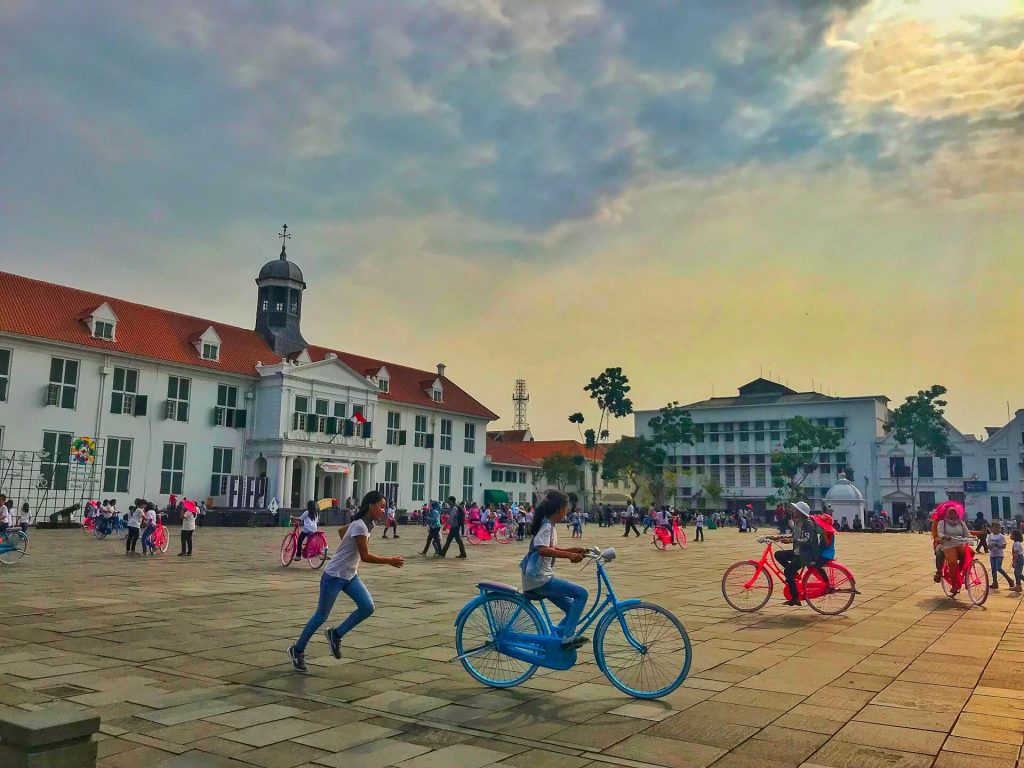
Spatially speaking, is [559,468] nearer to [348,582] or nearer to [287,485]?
[287,485]

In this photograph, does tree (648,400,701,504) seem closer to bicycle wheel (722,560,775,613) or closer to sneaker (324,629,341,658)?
bicycle wheel (722,560,775,613)

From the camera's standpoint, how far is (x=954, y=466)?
78.6 m

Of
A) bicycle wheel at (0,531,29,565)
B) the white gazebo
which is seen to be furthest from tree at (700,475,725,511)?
bicycle wheel at (0,531,29,565)

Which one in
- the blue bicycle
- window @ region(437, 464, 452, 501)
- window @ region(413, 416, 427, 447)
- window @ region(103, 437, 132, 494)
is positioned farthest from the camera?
window @ region(437, 464, 452, 501)

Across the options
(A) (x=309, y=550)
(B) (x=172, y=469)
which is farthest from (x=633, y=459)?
(A) (x=309, y=550)

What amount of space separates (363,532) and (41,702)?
9.41 feet

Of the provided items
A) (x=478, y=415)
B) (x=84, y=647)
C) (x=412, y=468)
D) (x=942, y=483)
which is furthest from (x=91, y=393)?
(x=942, y=483)

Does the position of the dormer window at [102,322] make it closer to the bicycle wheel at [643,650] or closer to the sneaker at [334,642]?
the sneaker at [334,642]

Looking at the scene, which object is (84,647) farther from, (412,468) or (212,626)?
(412,468)

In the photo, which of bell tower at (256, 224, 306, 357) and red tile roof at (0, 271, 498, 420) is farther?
bell tower at (256, 224, 306, 357)

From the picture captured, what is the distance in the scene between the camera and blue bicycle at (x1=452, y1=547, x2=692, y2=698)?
6711mm

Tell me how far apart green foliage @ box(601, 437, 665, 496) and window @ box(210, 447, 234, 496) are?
154 feet

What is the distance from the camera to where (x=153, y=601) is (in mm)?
12117

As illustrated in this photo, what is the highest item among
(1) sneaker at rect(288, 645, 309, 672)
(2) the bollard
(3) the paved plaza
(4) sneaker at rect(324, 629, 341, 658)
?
(2) the bollard
